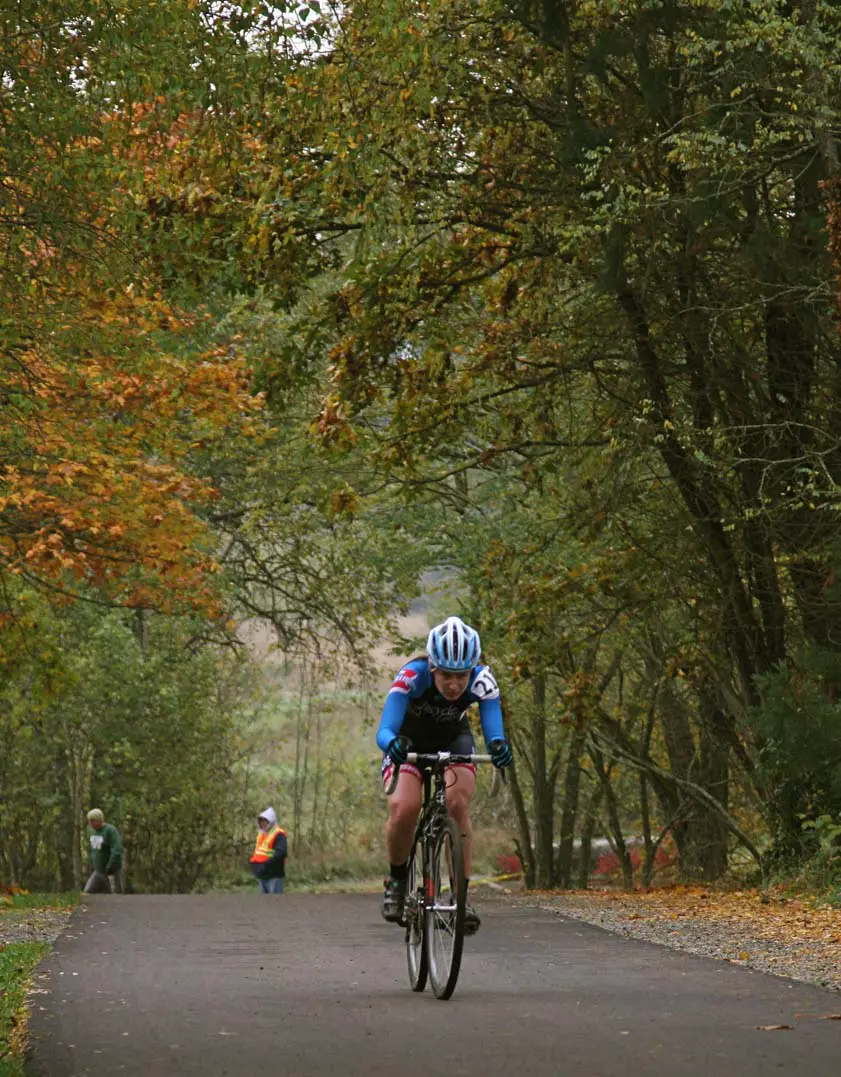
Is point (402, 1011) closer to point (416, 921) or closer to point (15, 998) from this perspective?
point (416, 921)

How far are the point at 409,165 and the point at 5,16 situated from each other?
20.7ft

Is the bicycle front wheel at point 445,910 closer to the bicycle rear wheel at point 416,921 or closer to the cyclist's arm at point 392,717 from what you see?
the bicycle rear wheel at point 416,921

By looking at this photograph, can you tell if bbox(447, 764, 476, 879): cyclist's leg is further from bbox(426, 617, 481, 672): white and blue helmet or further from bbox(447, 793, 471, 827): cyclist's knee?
bbox(426, 617, 481, 672): white and blue helmet

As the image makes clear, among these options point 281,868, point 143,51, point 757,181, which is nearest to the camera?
point 143,51

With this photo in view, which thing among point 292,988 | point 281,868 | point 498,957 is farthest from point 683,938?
point 281,868

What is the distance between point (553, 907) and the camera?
17484 millimetres

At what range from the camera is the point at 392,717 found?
992 cm

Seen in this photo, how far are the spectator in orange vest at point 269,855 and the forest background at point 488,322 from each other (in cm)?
328

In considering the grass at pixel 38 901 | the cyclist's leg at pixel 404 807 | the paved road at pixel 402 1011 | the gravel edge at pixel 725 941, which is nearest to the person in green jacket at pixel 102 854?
the grass at pixel 38 901

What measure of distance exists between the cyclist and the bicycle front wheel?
0.30ft

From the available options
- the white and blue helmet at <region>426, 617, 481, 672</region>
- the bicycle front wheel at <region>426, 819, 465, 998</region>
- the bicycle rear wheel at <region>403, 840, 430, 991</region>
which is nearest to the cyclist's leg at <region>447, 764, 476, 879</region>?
the bicycle front wheel at <region>426, 819, 465, 998</region>

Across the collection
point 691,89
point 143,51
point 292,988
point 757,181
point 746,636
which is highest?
point 691,89

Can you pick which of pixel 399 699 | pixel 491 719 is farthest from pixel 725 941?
pixel 399 699

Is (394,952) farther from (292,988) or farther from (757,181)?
(757,181)
